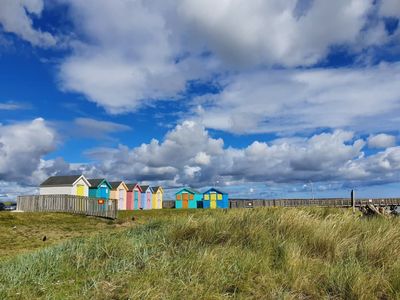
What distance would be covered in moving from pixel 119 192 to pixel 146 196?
23.9 feet

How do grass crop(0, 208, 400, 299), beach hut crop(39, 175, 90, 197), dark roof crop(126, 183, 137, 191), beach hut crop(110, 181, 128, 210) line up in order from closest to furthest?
grass crop(0, 208, 400, 299), beach hut crop(39, 175, 90, 197), beach hut crop(110, 181, 128, 210), dark roof crop(126, 183, 137, 191)

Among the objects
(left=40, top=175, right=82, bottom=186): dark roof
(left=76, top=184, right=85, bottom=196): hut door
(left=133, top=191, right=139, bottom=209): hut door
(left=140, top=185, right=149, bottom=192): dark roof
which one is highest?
(left=40, top=175, right=82, bottom=186): dark roof

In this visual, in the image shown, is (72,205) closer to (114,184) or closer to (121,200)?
(121,200)

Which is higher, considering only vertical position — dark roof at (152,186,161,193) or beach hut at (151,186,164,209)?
dark roof at (152,186,161,193)

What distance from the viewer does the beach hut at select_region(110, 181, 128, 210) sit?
58.0 meters

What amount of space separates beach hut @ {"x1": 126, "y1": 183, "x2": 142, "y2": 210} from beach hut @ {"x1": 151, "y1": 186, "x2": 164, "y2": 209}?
5.44 m

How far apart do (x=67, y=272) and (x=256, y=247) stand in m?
3.07

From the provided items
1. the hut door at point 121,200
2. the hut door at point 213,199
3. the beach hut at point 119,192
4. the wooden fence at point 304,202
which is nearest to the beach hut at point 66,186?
the beach hut at point 119,192

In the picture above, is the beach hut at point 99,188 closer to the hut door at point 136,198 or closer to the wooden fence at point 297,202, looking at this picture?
the hut door at point 136,198

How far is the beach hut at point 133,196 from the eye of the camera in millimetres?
60875

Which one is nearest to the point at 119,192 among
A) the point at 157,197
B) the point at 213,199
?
the point at 157,197

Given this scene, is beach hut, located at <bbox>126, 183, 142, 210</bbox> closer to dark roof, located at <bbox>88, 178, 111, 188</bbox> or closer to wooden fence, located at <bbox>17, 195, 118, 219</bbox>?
dark roof, located at <bbox>88, 178, 111, 188</bbox>

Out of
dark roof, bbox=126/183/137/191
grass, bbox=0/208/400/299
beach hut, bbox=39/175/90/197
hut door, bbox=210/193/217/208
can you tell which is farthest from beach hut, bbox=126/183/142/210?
grass, bbox=0/208/400/299

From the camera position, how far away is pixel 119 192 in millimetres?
58719
